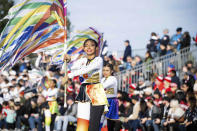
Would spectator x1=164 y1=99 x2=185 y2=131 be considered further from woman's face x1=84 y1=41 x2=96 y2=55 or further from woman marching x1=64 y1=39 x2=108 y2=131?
woman's face x1=84 y1=41 x2=96 y2=55


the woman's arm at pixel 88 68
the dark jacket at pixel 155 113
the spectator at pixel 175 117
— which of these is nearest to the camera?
the woman's arm at pixel 88 68

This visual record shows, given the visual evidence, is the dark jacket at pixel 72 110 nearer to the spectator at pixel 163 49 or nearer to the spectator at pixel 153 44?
the spectator at pixel 163 49

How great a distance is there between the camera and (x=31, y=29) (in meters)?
7.13

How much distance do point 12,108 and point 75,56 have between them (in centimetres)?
873

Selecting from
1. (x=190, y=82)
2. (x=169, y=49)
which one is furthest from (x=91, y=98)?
(x=169, y=49)

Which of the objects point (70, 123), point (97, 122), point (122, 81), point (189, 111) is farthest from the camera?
point (122, 81)

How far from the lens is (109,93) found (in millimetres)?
8516

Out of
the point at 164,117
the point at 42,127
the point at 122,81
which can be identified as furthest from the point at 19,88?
the point at 164,117

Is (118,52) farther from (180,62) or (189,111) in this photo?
(189,111)

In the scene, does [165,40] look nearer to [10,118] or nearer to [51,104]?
[51,104]

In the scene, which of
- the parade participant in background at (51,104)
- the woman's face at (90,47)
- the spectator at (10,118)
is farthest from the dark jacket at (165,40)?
the woman's face at (90,47)

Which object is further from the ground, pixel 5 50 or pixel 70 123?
pixel 5 50

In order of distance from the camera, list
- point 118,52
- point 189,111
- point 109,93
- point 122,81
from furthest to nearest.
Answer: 1. point 118,52
2. point 122,81
3. point 189,111
4. point 109,93

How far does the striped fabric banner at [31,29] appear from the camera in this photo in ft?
22.0
